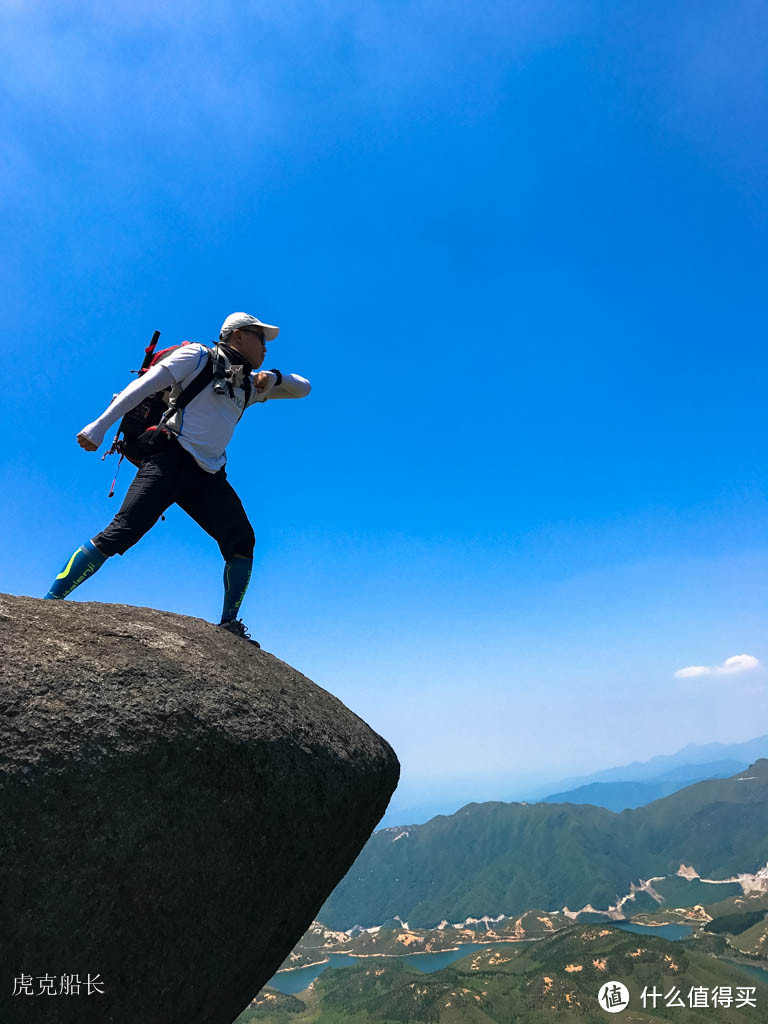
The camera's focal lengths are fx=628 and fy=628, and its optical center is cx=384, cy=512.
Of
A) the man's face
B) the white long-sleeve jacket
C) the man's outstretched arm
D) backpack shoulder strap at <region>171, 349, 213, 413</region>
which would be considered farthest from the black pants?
the man's face

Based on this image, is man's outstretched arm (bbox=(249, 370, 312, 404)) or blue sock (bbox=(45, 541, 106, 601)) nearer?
blue sock (bbox=(45, 541, 106, 601))

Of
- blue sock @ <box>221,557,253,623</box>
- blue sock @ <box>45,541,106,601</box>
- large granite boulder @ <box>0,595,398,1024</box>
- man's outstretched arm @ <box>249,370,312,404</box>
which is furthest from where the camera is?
man's outstretched arm @ <box>249,370,312,404</box>

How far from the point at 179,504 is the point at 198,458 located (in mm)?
664

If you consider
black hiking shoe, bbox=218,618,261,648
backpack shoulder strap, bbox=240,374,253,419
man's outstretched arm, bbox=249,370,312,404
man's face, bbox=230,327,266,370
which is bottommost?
black hiking shoe, bbox=218,618,261,648

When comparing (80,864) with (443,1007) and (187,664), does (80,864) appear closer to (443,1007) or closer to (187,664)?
(187,664)

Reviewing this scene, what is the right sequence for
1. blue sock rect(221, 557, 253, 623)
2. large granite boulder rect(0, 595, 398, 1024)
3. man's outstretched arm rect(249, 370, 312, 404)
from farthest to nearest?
man's outstretched arm rect(249, 370, 312, 404)
blue sock rect(221, 557, 253, 623)
large granite boulder rect(0, 595, 398, 1024)

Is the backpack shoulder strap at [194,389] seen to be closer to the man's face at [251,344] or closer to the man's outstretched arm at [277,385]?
the man's face at [251,344]

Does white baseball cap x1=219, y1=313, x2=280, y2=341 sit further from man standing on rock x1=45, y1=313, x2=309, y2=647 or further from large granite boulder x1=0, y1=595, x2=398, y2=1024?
large granite boulder x1=0, y1=595, x2=398, y2=1024

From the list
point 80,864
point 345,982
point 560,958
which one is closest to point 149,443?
point 80,864

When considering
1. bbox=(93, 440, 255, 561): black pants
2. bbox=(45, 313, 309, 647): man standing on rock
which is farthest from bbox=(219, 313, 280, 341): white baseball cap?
bbox=(93, 440, 255, 561): black pants

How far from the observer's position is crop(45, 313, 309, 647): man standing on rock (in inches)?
247

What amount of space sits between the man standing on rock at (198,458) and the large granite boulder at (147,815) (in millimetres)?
771

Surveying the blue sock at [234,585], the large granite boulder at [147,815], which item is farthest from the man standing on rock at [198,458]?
the large granite boulder at [147,815]

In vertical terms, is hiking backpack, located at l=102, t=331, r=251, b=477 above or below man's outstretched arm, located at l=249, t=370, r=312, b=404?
below
